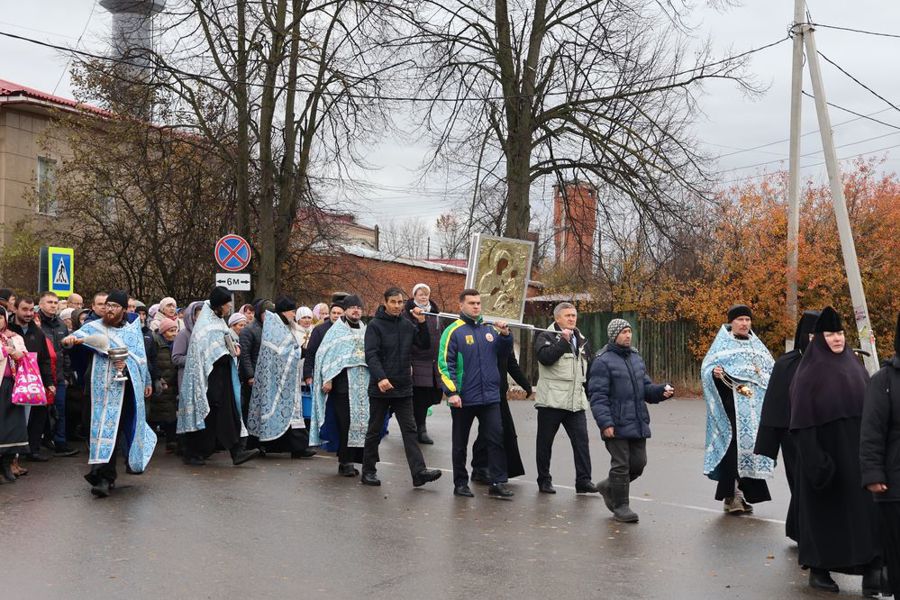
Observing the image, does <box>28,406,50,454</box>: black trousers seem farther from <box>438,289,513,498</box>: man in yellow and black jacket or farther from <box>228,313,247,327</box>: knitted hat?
<box>438,289,513,498</box>: man in yellow and black jacket

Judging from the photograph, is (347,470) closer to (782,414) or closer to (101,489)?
(101,489)

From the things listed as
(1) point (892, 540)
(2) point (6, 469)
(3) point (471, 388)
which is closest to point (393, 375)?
(3) point (471, 388)

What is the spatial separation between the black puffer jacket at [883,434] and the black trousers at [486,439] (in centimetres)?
461

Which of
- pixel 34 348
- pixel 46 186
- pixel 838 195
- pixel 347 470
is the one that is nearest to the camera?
pixel 347 470

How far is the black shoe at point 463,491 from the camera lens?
1085cm

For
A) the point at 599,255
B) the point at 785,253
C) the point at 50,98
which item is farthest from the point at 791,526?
the point at 50,98

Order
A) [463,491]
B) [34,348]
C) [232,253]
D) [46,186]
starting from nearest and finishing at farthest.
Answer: [463,491] → [34,348] → [232,253] → [46,186]

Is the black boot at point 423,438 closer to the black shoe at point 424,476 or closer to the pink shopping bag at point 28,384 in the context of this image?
the black shoe at point 424,476

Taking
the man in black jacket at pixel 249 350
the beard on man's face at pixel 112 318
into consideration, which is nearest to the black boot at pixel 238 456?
the man in black jacket at pixel 249 350

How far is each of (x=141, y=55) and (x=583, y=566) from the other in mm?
19753

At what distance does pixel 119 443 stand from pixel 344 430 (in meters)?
2.45

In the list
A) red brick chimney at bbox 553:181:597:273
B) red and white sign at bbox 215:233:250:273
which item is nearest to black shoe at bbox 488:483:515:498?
red and white sign at bbox 215:233:250:273

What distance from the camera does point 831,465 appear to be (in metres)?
7.39

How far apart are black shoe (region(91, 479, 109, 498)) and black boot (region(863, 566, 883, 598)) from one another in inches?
256
